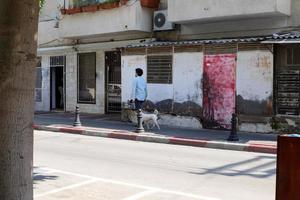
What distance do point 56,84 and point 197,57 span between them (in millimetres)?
10422

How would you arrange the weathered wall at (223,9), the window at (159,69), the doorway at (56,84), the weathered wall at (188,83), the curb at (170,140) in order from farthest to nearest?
the doorway at (56,84)
the window at (159,69)
the weathered wall at (188,83)
the weathered wall at (223,9)
the curb at (170,140)

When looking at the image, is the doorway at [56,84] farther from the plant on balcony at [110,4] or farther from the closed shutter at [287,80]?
the closed shutter at [287,80]

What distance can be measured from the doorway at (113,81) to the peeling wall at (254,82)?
730 centimetres

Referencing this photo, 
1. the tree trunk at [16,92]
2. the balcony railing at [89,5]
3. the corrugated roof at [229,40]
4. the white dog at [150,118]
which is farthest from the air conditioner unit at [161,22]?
the tree trunk at [16,92]

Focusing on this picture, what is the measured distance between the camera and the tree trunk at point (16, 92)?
4258 mm

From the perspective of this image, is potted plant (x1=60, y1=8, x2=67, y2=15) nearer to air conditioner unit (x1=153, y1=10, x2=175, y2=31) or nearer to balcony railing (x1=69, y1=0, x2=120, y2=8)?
balcony railing (x1=69, y1=0, x2=120, y2=8)

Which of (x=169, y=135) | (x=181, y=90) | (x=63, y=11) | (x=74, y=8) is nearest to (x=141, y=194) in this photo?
(x=169, y=135)

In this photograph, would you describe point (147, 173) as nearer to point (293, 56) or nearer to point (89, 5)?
point (293, 56)

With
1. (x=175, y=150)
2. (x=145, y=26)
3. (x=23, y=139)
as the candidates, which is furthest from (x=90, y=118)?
(x=23, y=139)

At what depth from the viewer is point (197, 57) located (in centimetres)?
1648

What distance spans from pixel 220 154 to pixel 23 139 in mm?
7960

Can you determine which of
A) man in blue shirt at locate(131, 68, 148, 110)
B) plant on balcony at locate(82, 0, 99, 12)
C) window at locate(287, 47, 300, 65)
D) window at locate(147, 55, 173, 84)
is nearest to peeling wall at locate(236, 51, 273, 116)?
window at locate(287, 47, 300, 65)

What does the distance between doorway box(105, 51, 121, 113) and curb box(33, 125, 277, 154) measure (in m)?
4.96

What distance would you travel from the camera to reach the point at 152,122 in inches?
634
